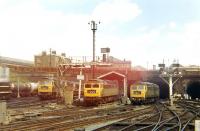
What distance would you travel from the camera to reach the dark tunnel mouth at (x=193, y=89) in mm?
57188

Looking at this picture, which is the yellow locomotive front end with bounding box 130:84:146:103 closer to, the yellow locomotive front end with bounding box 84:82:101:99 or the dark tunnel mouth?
the yellow locomotive front end with bounding box 84:82:101:99

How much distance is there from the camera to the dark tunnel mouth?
5719 cm

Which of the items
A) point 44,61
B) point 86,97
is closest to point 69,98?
point 86,97

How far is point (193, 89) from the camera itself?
5800cm

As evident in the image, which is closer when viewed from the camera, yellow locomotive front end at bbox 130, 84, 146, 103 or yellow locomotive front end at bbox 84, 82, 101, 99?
yellow locomotive front end at bbox 84, 82, 101, 99

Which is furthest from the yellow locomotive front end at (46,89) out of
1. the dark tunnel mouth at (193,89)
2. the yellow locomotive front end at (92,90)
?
the dark tunnel mouth at (193,89)

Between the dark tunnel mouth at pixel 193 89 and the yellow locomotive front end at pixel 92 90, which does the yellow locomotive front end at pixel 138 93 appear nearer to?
the yellow locomotive front end at pixel 92 90

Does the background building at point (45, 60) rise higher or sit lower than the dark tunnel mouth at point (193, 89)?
higher

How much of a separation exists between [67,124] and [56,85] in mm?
28755

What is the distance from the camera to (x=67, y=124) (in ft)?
68.3

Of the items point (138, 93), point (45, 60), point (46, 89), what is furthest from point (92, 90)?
point (45, 60)

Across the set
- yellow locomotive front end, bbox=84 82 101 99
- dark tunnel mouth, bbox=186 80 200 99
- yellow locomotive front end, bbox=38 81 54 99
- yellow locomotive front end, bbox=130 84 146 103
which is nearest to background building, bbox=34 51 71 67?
dark tunnel mouth, bbox=186 80 200 99

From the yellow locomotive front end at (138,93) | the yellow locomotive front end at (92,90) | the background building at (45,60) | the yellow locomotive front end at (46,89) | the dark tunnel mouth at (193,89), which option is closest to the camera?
the yellow locomotive front end at (92,90)

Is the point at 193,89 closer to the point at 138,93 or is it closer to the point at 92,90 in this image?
the point at 138,93
